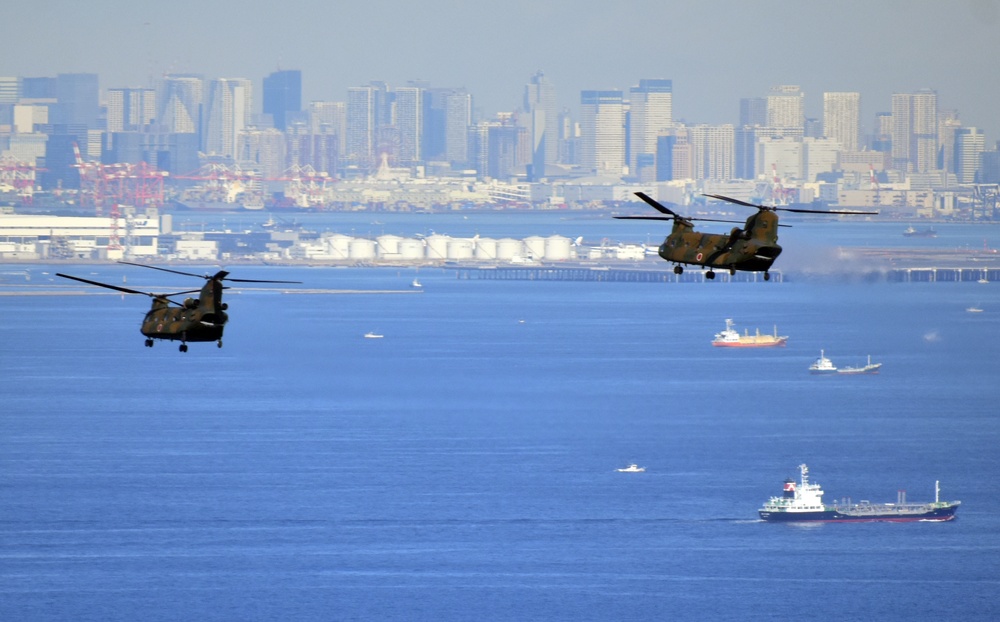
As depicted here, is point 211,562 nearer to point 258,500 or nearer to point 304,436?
point 258,500

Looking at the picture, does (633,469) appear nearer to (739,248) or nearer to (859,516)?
(859,516)

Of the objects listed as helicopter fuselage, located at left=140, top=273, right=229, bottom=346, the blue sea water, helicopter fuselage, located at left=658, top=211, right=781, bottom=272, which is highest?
helicopter fuselage, located at left=658, top=211, right=781, bottom=272

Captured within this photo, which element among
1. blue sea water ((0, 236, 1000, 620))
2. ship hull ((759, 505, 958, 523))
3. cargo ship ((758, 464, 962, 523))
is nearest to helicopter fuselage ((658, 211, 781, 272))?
blue sea water ((0, 236, 1000, 620))

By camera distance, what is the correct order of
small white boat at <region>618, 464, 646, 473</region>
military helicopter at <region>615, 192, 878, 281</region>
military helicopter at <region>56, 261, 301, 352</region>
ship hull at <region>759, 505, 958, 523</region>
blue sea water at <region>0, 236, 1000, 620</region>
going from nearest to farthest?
1. military helicopter at <region>615, 192, 878, 281</region>
2. military helicopter at <region>56, 261, 301, 352</region>
3. blue sea water at <region>0, 236, 1000, 620</region>
4. ship hull at <region>759, 505, 958, 523</region>
5. small white boat at <region>618, 464, 646, 473</region>

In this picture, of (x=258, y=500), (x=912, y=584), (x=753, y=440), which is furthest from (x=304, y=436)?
(x=912, y=584)

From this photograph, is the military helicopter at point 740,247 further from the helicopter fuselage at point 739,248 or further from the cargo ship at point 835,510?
the cargo ship at point 835,510

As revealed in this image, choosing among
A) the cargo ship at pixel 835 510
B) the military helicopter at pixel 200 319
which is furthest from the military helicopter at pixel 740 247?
the cargo ship at pixel 835 510

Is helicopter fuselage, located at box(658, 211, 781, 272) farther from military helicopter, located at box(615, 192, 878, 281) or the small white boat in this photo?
the small white boat

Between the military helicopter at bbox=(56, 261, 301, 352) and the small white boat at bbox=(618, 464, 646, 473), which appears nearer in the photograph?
the military helicopter at bbox=(56, 261, 301, 352)
